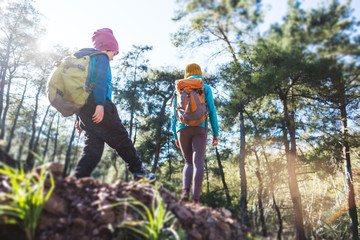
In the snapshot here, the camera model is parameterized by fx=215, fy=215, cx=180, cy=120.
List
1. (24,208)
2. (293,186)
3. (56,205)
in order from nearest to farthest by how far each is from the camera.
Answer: (24,208) < (56,205) < (293,186)

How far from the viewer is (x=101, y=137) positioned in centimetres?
266

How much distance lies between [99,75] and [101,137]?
75 cm

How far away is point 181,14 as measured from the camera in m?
3.17

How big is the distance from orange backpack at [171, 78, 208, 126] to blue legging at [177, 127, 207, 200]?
133mm

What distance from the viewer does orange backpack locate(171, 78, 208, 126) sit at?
115 inches

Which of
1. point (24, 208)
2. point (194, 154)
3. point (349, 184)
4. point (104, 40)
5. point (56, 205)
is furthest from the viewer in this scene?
point (349, 184)

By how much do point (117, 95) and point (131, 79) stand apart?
5.63 ft

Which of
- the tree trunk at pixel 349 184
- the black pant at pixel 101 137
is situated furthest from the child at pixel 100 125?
the tree trunk at pixel 349 184

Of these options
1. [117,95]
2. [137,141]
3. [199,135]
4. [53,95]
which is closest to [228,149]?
[137,141]

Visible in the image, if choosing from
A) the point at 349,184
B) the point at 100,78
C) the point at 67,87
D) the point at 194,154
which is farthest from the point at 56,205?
the point at 349,184

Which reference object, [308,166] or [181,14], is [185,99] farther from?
[308,166]

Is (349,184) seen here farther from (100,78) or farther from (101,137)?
(100,78)

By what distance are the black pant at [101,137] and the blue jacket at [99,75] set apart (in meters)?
0.12

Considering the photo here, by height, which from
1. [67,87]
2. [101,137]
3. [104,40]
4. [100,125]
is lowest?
[101,137]
